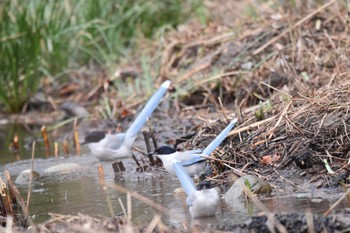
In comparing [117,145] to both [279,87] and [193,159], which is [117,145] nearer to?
[279,87]

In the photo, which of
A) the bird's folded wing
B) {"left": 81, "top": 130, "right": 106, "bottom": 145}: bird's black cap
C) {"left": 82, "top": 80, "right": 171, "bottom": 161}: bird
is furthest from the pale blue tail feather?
{"left": 81, "top": 130, "right": 106, "bottom": 145}: bird's black cap

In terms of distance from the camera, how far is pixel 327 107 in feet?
17.4

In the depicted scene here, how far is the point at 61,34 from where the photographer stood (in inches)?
407

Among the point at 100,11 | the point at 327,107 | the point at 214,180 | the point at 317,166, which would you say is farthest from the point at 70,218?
the point at 100,11

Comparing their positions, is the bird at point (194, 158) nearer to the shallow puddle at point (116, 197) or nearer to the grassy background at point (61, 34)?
the shallow puddle at point (116, 197)

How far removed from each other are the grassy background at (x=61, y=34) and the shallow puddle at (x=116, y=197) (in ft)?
9.37

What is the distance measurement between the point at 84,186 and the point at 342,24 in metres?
3.58

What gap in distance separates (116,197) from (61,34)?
5484 mm

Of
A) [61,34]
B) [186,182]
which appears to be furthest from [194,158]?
[61,34]

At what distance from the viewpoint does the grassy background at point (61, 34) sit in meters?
9.98

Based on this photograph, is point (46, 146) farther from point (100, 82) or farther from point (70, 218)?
point (70, 218)

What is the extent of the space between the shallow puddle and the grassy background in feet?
9.37

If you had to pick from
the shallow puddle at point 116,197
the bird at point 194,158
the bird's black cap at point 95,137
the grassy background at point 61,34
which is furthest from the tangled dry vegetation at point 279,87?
the grassy background at point 61,34

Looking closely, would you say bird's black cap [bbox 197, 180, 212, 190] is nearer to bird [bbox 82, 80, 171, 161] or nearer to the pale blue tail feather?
the pale blue tail feather
